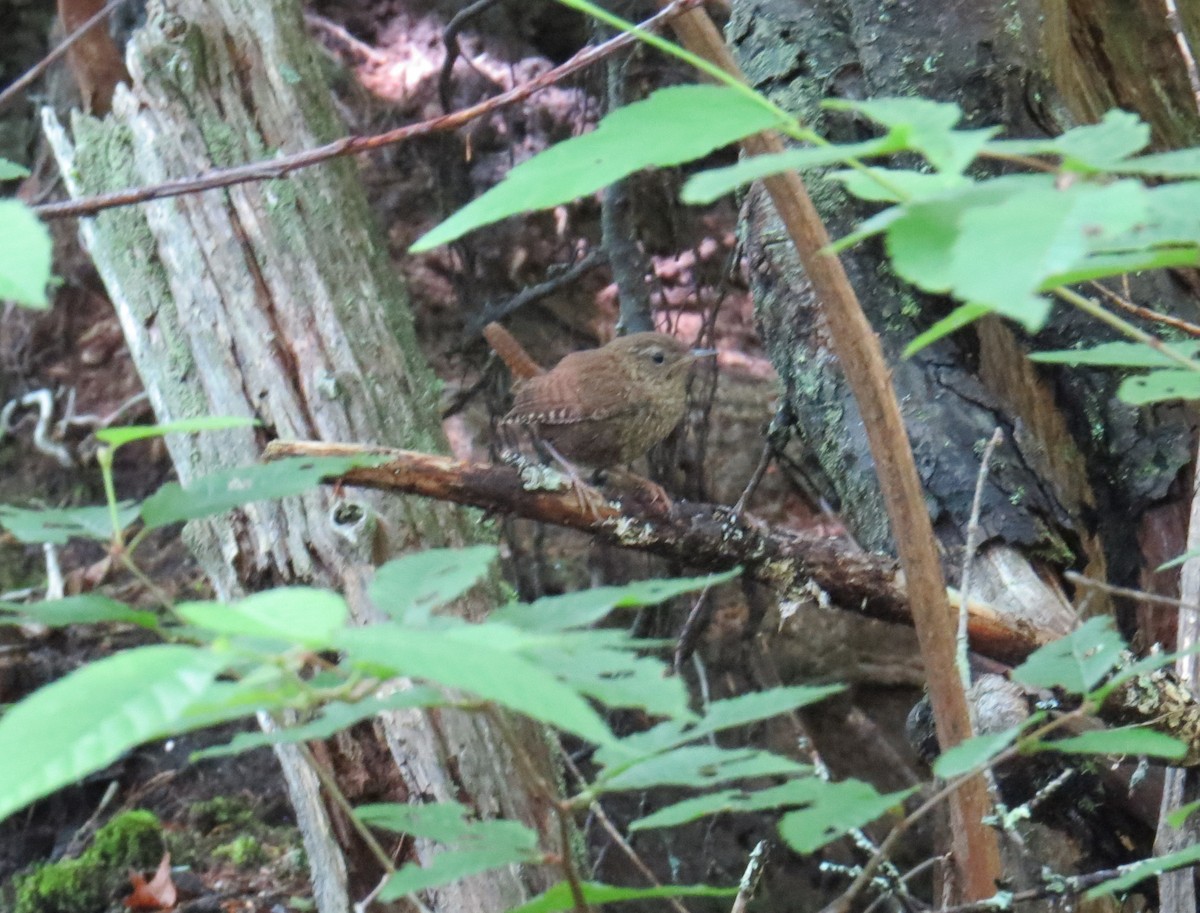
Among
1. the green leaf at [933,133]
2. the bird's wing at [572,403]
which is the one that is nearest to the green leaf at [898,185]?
the green leaf at [933,133]

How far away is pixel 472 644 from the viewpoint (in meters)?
0.56

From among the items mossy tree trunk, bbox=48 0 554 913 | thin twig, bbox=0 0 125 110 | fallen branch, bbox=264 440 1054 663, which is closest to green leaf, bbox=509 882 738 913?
fallen branch, bbox=264 440 1054 663

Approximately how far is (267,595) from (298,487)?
1.41 feet

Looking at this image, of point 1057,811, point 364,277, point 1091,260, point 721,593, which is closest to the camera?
point 1091,260

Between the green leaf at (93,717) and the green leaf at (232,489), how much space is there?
0.40 metres

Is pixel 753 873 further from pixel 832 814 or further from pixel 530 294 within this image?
pixel 530 294

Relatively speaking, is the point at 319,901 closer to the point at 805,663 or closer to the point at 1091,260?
the point at 1091,260

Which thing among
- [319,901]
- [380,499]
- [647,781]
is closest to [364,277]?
[380,499]

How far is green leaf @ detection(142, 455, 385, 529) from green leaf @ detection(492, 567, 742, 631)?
241 mm

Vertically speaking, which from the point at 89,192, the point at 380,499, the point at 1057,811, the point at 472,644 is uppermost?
the point at 89,192

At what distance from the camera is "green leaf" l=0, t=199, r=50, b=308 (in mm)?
556

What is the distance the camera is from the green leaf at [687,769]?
2.58 ft

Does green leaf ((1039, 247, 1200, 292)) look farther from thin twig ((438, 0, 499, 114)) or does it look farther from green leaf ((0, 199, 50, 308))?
thin twig ((438, 0, 499, 114))

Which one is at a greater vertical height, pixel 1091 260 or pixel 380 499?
pixel 1091 260
